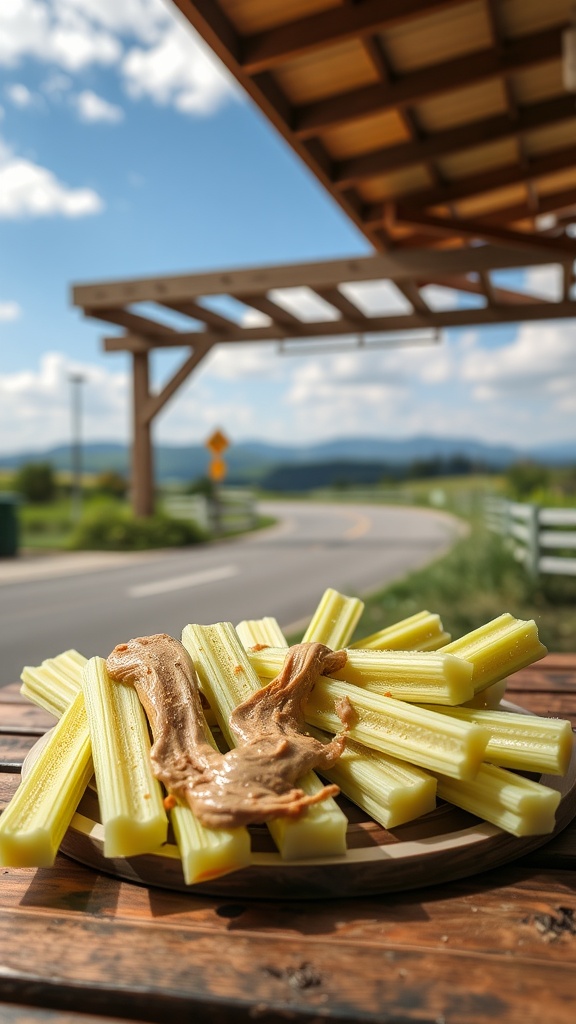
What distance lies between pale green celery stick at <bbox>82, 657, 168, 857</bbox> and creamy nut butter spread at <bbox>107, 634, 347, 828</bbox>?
21 mm

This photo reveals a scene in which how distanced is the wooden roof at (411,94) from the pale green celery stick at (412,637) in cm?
301

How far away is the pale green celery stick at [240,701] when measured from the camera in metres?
0.93

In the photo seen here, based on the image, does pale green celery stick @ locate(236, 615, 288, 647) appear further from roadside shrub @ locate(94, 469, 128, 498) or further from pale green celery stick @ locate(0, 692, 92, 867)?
roadside shrub @ locate(94, 469, 128, 498)

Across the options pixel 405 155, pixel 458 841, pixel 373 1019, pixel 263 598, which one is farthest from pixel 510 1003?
pixel 263 598

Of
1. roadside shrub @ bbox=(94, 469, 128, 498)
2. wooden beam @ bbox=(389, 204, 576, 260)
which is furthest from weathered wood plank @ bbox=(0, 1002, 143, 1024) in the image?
roadside shrub @ bbox=(94, 469, 128, 498)

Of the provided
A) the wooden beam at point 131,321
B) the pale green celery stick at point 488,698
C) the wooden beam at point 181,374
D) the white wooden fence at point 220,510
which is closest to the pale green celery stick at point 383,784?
the pale green celery stick at point 488,698

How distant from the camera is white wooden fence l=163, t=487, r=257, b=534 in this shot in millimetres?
17156

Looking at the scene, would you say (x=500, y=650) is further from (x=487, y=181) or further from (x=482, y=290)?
(x=482, y=290)

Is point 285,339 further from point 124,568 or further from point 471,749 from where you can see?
point 471,749

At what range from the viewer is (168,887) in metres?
0.96

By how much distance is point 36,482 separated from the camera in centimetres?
2728

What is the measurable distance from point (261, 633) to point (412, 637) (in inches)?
13.3

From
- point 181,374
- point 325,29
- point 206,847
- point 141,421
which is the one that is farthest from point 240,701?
point 141,421

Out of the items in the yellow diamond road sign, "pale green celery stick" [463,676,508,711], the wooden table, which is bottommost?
the wooden table
